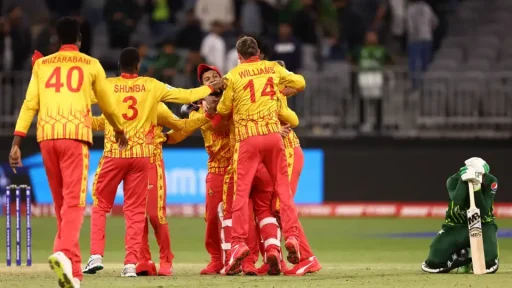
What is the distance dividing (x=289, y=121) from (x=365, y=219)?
9.57 metres

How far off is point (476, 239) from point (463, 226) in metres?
0.37

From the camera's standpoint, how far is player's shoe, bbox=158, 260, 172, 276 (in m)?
12.3

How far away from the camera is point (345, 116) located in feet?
71.8

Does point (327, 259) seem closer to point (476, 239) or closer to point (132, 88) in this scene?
point (476, 239)

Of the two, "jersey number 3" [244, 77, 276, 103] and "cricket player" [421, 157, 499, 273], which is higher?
"jersey number 3" [244, 77, 276, 103]

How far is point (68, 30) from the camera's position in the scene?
10.6m

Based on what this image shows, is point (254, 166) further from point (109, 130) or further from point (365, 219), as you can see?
point (365, 219)

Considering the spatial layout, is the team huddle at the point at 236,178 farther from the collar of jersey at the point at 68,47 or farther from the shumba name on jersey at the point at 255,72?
the collar of jersey at the point at 68,47

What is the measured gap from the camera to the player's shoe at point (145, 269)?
40.7 feet

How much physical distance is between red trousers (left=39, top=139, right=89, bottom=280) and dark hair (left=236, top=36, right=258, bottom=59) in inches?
96.4

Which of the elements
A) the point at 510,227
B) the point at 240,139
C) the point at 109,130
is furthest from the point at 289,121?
the point at 510,227

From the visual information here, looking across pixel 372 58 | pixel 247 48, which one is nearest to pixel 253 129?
pixel 247 48

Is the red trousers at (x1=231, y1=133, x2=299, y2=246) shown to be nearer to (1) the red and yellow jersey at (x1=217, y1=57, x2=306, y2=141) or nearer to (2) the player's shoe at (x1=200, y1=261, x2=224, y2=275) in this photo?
(1) the red and yellow jersey at (x1=217, y1=57, x2=306, y2=141)

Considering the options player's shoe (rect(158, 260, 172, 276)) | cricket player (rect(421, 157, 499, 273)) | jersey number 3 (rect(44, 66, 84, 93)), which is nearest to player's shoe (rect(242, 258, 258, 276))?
player's shoe (rect(158, 260, 172, 276))
